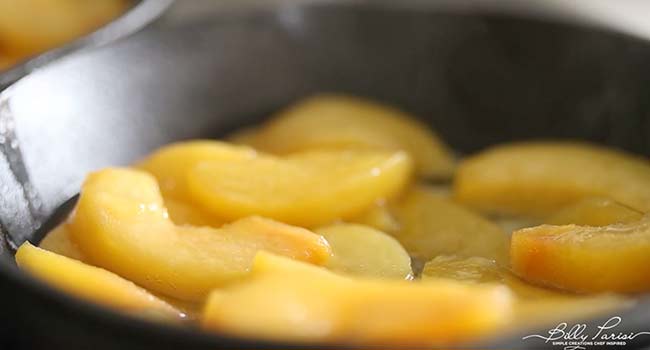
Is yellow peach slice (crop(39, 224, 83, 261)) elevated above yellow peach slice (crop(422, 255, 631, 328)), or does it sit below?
below

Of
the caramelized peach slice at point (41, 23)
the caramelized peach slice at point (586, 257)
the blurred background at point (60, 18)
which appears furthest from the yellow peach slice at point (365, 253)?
the caramelized peach slice at point (41, 23)

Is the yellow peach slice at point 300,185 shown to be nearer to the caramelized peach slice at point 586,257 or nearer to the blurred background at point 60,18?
the caramelized peach slice at point 586,257

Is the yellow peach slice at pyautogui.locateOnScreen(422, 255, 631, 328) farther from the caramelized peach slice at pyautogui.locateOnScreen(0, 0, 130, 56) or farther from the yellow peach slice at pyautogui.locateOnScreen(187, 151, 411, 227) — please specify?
the caramelized peach slice at pyautogui.locateOnScreen(0, 0, 130, 56)

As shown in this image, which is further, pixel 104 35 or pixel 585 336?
pixel 104 35

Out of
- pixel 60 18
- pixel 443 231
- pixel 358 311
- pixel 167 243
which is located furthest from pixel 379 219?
pixel 60 18

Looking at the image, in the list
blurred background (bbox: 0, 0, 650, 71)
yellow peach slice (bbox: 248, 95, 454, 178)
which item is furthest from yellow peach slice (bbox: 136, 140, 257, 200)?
blurred background (bbox: 0, 0, 650, 71)

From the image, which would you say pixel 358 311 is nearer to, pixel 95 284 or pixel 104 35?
pixel 95 284
